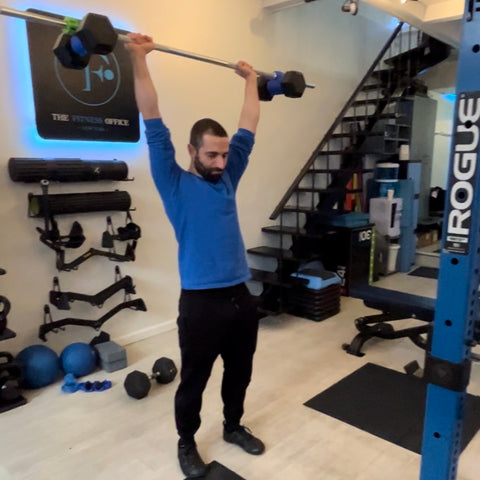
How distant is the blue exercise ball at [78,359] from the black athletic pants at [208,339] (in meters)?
1.23

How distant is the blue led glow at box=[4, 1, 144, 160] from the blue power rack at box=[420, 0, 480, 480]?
2.60 m

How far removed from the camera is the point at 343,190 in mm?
4570

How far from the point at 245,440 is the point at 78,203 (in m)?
1.88

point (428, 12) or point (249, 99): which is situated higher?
point (428, 12)

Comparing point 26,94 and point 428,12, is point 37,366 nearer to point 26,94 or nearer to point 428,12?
point 26,94

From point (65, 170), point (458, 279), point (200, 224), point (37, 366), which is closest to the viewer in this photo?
point (458, 279)

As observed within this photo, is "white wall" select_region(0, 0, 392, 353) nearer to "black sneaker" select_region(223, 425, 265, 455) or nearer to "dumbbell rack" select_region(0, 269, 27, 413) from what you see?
"dumbbell rack" select_region(0, 269, 27, 413)

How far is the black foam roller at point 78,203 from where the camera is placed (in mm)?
2826

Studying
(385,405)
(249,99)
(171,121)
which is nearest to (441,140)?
(171,121)

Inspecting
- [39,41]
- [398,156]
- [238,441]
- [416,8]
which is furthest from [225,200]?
[398,156]

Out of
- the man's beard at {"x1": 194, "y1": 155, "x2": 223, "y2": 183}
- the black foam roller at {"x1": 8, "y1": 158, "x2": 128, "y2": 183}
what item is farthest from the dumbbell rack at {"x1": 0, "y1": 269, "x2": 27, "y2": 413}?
the man's beard at {"x1": 194, "y1": 155, "x2": 223, "y2": 183}

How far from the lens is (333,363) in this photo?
313 cm

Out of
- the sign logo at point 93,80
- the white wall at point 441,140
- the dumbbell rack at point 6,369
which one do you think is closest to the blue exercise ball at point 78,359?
the dumbbell rack at point 6,369

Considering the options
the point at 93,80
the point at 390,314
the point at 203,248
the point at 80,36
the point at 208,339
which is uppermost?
the point at 93,80
